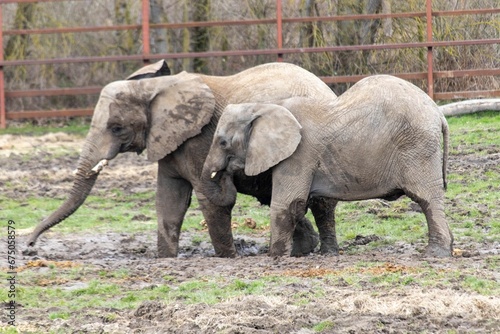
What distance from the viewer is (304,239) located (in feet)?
35.9

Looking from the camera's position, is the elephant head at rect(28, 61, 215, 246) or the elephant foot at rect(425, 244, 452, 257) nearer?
the elephant foot at rect(425, 244, 452, 257)

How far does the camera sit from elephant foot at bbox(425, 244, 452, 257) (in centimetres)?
940

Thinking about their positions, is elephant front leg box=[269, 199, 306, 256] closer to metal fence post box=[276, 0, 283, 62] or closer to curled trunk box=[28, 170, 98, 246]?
curled trunk box=[28, 170, 98, 246]

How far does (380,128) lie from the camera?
9469mm

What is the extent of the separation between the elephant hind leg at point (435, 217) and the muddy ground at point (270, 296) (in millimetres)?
208

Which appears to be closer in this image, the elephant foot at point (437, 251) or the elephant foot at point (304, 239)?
the elephant foot at point (437, 251)

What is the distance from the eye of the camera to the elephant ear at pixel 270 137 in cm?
961

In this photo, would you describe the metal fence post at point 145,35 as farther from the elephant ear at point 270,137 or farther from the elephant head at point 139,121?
the elephant ear at point 270,137

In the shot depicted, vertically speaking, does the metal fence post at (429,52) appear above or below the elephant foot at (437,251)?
above

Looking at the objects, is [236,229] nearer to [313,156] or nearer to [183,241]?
[183,241]

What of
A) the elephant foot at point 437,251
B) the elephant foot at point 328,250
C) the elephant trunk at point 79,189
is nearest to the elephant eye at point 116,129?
the elephant trunk at point 79,189

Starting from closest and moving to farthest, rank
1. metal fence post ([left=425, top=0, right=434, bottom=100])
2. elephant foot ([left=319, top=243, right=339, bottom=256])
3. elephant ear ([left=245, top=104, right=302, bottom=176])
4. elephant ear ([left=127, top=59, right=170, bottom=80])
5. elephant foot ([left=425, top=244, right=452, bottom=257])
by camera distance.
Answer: elephant foot ([left=425, top=244, right=452, bottom=257]) < elephant ear ([left=245, top=104, right=302, bottom=176]) < elephant foot ([left=319, top=243, right=339, bottom=256]) < elephant ear ([left=127, top=59, right=170, bottom=80]) < metal fence post ([left=425, top=0, right=434, bottom=100])

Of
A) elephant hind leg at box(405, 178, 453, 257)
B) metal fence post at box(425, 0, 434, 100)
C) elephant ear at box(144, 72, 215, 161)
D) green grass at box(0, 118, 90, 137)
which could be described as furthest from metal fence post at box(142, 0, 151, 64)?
elephant hind leg at box(405, 178, 453, 257)

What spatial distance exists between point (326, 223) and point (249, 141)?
3.83ft
